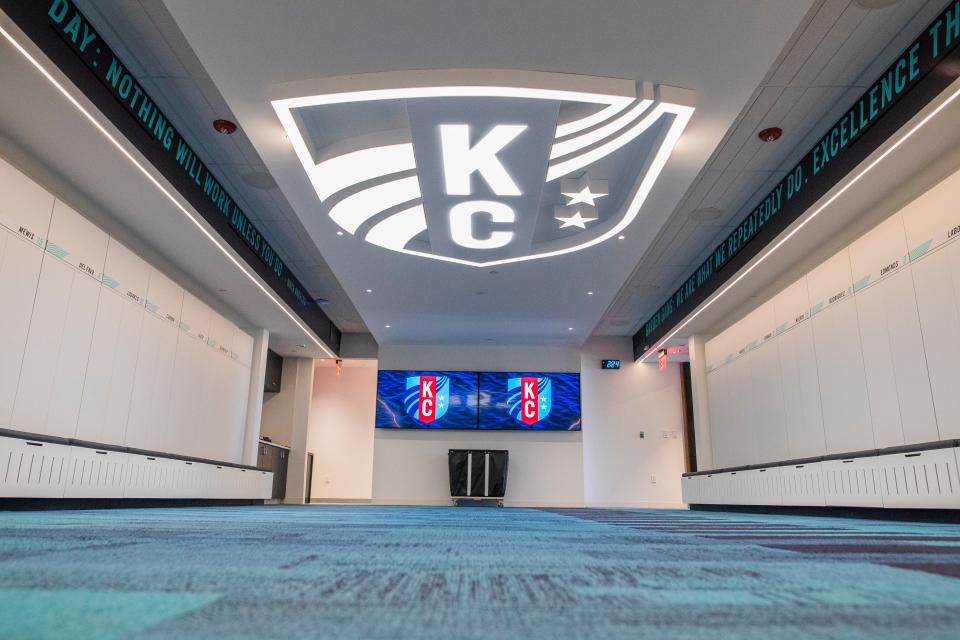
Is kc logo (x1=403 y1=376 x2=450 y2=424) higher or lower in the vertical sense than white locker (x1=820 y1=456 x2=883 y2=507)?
higher

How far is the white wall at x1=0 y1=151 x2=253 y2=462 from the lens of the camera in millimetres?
5020

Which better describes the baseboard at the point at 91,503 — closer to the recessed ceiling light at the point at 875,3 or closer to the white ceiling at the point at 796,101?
the white ceiling at the point at 796,101

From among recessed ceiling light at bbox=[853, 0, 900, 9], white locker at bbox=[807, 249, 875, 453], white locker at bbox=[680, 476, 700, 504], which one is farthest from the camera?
white locker at bbox=[680, 476, 700, 504]

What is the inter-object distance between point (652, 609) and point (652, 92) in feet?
14.4

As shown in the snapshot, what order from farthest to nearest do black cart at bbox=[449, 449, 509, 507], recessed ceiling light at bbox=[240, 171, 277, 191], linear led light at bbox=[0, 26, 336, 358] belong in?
1. black cart at bbox=[449, 449, 509, 507]
2. recessed ceiling light at bbox=[240, 171, 277, 191]
3. linear led light at bbox=[0, 26, 336, 358]

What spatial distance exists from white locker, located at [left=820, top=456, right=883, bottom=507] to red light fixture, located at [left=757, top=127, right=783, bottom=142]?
2.92 meters

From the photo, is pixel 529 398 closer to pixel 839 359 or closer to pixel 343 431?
pixel 343 431

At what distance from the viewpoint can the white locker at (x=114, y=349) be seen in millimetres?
6090

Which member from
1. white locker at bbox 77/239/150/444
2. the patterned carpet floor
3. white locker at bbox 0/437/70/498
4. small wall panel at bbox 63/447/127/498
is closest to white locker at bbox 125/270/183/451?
white locker at bbox 77/239/150/444

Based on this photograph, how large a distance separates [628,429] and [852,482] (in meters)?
6.89

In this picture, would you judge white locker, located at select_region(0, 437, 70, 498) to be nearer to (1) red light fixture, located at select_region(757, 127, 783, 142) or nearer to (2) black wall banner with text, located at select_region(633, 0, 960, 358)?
(1) red light fixture, located at select_region(757, 127, 783, 142)

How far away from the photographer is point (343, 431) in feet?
50.2

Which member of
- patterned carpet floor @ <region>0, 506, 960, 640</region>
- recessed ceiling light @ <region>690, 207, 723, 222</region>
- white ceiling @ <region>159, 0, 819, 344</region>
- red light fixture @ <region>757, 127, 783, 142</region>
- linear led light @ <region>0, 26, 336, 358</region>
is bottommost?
patterned carpet floor @ <region>0, 506, 960, 640</region>

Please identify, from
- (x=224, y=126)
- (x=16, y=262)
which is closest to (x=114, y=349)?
(x=16, y=262)
